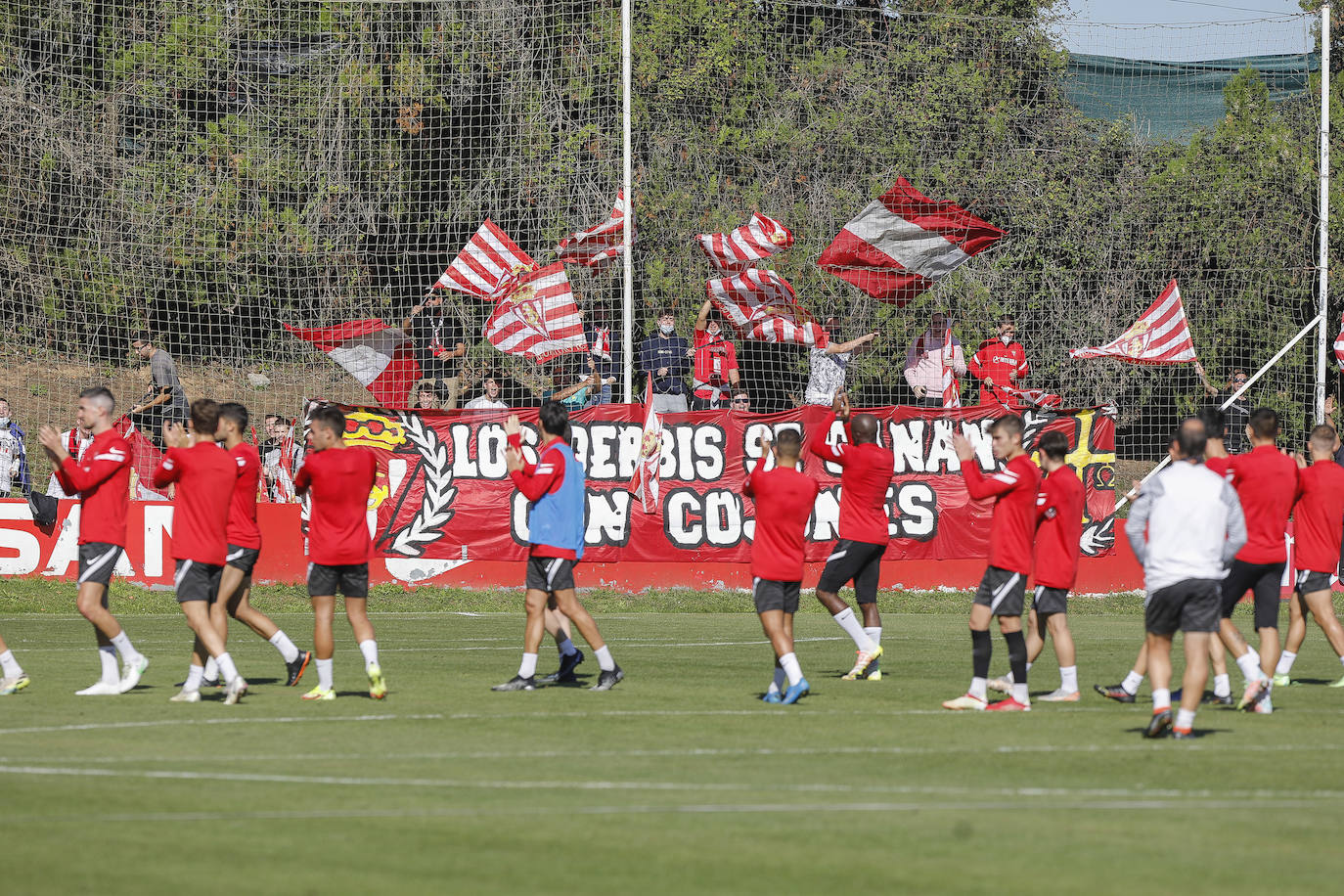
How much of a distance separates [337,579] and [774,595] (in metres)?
3.21

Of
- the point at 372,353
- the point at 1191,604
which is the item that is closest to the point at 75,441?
the point at 372,353

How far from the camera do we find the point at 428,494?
2292 cm

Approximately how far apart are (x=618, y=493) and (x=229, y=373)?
6947mm

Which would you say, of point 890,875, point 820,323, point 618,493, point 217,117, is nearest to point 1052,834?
point 890,875

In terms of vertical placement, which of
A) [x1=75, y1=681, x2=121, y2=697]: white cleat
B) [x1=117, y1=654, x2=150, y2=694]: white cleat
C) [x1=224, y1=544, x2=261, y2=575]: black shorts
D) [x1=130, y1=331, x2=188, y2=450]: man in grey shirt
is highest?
Result: [x1=130, y1=331, x2=188, y2=450]: man in grey shirt

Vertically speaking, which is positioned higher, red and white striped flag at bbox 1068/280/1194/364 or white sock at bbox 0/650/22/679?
red and white striped flag at bbox 1068/280/1194/364

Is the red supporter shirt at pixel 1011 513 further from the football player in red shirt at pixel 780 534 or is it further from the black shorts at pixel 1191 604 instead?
the black shorts at pixel 1191 604

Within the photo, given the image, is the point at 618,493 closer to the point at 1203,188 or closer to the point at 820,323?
the point at 820,323

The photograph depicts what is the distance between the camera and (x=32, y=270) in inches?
974

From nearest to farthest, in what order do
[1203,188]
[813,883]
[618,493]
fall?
Answer: [813,883]
[618,493]
[1203,188]

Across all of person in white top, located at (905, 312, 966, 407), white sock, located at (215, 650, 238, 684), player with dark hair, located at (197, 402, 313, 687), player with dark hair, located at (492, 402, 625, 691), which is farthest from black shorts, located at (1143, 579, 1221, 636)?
person in white top, located at (905, 312, 966, 407)

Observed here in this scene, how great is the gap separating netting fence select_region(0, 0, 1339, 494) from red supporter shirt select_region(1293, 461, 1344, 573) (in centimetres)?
1142

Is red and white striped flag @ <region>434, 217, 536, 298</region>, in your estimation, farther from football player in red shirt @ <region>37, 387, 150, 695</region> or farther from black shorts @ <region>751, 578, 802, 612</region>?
black shorts @ <region>751, 578, 802, 612</region>

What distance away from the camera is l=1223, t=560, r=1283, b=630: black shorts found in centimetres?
1324
